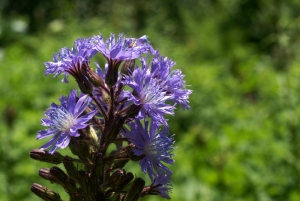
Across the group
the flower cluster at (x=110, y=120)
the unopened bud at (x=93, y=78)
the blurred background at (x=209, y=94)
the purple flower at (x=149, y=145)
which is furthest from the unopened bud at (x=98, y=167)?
the blurred background at (x=209, y=94)

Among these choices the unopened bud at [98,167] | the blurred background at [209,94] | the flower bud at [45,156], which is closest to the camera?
the unopened bud at [98,167]

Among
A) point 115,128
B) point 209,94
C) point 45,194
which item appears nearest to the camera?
point 115,128

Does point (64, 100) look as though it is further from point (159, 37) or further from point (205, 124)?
point (159, 37)

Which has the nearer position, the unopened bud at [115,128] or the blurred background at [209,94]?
the unopened bud at [115,128]

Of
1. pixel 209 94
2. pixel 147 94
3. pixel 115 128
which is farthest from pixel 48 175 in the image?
pixel 209 94

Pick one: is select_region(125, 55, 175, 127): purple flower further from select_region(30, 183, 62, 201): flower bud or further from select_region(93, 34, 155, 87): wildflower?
select_region(30, 183, 62, 201): flower bud

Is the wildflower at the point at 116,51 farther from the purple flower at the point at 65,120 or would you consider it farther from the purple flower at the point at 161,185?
the purple flower at the point at 161,185

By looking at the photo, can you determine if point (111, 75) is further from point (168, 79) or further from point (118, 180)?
point (118, 180)

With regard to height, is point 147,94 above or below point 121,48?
below
